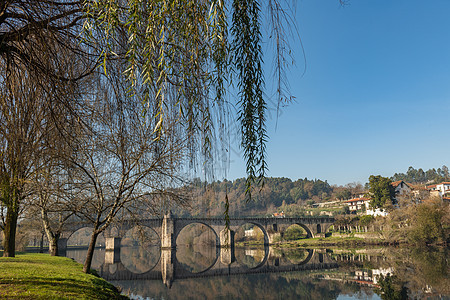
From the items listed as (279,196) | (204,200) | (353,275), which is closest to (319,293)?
(353,275)

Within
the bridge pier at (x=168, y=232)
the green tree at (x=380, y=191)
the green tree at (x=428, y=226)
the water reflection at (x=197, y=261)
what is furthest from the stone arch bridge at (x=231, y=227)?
the green tree at (x=428, y=226)

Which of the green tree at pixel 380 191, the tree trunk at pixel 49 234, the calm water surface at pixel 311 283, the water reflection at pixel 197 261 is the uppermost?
the green tree at pixel 380 191

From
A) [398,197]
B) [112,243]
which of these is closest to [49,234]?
[112,243]

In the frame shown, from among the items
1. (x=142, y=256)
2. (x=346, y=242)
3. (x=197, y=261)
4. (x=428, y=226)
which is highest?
(x=428, y=226)

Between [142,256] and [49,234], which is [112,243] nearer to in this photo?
[142,256]

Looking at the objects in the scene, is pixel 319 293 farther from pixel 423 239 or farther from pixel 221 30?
pixel 423 239

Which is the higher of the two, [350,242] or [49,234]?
[49,234]

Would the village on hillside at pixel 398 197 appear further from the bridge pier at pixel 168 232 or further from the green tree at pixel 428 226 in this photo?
the bridge pier at pixel 168 232

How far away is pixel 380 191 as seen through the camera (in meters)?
62.5

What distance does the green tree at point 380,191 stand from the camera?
61.8 meters

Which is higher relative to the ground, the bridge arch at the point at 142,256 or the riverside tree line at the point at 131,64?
the riverside tree line at the point at 131,64

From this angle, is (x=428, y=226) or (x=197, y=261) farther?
(x=197, y=261)

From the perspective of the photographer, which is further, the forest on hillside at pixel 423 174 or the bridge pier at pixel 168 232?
the forest on hillside at pixel 423 174

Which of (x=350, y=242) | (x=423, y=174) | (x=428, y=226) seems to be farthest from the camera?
(x=423, y=174)
